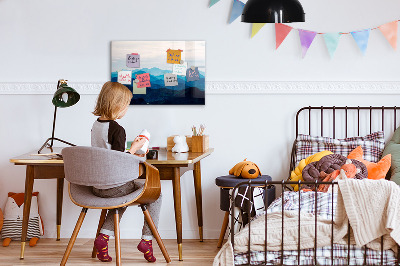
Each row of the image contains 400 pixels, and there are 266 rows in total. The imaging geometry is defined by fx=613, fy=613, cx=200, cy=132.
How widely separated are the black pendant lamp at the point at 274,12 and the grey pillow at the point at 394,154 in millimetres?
1298

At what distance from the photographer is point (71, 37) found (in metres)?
4.46

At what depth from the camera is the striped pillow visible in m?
4.17

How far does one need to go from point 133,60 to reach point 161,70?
21 centimetres

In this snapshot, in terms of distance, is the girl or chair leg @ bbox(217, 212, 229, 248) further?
chair leg @ bbox(217, 212, 229, 248)

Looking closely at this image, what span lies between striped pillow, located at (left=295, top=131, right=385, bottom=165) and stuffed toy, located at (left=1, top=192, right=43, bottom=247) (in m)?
1.89

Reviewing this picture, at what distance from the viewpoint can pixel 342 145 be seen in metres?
4.21

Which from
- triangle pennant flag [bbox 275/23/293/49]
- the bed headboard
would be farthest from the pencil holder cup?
triangle pennant flag [bbox 275/23/293/49]

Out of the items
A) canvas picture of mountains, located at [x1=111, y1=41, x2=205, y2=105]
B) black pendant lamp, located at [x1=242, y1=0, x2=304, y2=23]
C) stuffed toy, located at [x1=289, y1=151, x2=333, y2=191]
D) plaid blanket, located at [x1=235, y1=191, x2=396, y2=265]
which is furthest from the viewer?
canvas picture of mountains, located at [x1=111, y1=41, x2=205, y2=105]

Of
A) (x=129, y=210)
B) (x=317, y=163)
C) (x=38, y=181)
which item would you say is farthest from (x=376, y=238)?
(x=38, y=181)

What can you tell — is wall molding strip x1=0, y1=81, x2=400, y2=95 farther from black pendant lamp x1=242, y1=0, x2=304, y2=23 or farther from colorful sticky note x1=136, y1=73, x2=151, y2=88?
Result: black pendant lamp x1=242, y1=0, x2=304, y2=23

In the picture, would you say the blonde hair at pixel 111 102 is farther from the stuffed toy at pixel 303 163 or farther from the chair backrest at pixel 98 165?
the stuffed toy at pixel 303 163

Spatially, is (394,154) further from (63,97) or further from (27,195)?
(27,195)

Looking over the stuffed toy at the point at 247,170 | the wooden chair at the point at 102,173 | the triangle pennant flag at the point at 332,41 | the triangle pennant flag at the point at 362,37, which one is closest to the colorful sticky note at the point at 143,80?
the stuffed toy at the point at 247,170

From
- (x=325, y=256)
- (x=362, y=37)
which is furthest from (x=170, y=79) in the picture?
(x=325, y=256)
